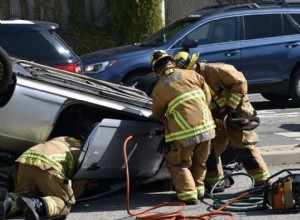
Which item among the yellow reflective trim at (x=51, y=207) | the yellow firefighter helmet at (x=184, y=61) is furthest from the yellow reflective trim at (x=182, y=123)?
the yellow reflective trim at (x=51, y=207)

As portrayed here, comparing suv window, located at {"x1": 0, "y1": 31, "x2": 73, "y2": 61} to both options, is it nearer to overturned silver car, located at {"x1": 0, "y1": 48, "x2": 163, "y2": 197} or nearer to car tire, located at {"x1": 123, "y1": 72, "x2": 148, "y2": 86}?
car tire, located at {"x1": 123, "y1": 72, "x2": 148, "y2": 86}

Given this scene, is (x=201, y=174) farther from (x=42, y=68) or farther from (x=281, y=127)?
(x=281, y=127)

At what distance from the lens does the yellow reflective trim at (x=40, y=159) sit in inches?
277

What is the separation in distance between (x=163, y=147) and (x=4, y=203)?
1.70m

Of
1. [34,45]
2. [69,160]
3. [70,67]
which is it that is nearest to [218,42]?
[70,67]

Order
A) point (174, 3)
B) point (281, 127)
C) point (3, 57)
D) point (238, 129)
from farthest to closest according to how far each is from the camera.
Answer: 1. point (174, 3)
2. point (281, 127)
3. point (238, 129)
4. point (3, 57)

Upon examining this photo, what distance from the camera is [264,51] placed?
13.4m

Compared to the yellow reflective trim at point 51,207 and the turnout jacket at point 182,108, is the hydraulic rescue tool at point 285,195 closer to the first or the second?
the turnout jacket at point 182,108

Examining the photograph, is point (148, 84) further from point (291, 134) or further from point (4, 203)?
point (4, 203)

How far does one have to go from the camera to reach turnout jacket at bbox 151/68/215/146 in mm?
7367

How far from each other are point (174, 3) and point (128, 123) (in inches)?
630

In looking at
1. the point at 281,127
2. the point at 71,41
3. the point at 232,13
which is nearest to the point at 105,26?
the point at 71,41

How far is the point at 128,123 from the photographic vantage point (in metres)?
7.55

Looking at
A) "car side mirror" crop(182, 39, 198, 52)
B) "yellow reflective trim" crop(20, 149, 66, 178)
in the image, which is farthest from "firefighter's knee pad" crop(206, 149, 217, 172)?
"car side mirror" crop(182, 39, 198, 52)
